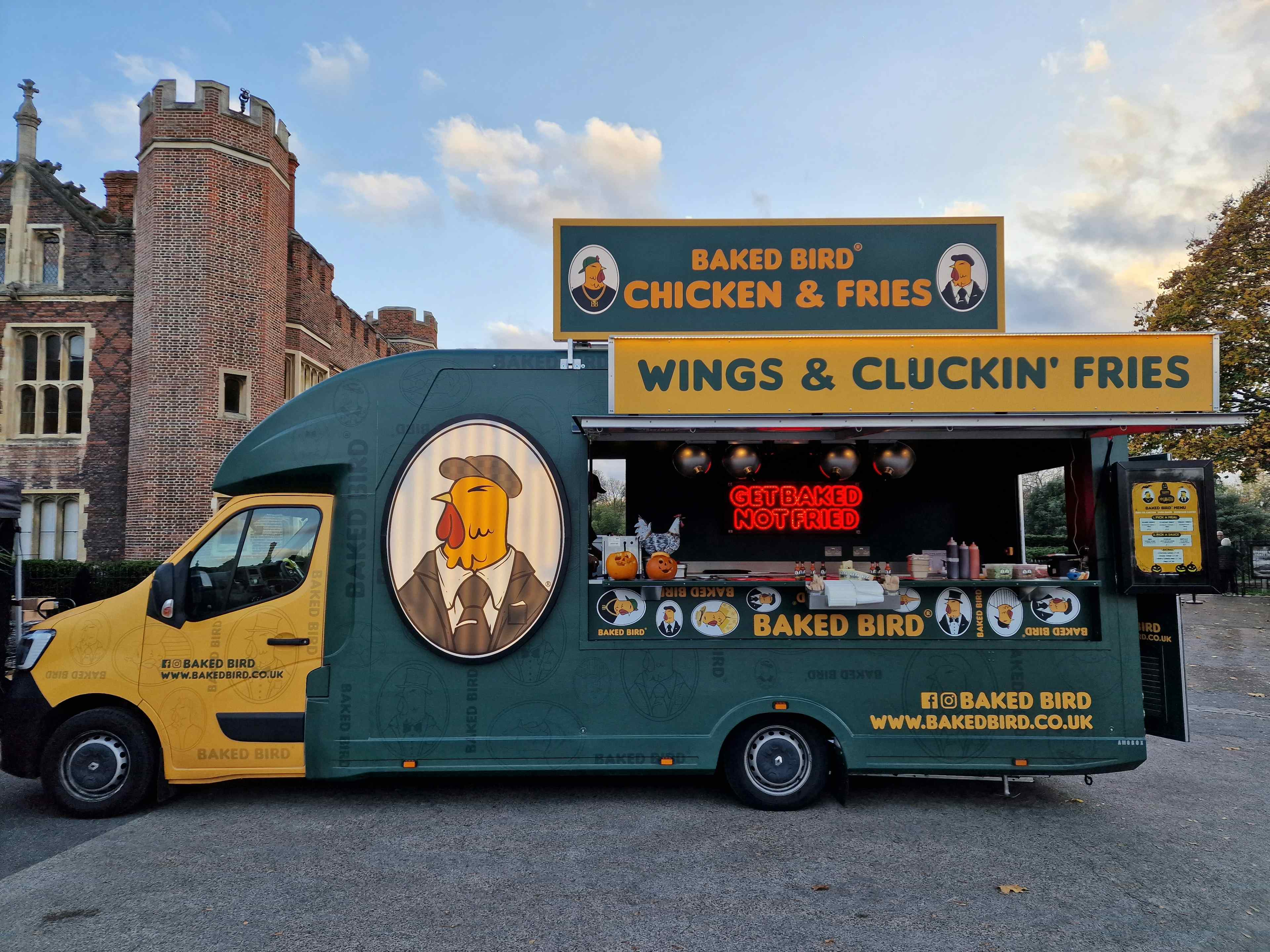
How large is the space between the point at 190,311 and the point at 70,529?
577 cm

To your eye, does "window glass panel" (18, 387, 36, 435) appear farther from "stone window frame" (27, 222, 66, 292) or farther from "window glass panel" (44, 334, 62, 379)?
"stone window frame" (27, 222, 66, 292)

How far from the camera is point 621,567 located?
17.4ft

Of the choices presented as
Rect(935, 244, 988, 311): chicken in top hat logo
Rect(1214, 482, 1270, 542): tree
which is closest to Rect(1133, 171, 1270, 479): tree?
Rect(1214, 482, 1270, 542): tree

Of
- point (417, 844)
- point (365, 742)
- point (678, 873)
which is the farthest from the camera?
point (365, 742)

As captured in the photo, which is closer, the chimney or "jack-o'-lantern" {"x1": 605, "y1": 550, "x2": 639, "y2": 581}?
"jack-o'-lantern" {"x1": 605, "y1": 550, "x2": 639, "y2": 581}

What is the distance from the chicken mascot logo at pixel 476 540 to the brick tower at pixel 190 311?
42.5 feet

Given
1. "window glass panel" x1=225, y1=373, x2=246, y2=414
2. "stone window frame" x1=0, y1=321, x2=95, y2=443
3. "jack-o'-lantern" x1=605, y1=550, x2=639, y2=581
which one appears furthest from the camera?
"stone window frame" x1=0, y1=321, x2=95, y2=443

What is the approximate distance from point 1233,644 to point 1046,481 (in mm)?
17699

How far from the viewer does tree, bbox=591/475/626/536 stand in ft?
24.8

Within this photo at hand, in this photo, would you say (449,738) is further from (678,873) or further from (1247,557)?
(1247,557)

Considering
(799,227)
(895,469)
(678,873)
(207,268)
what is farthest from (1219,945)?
(207,268)

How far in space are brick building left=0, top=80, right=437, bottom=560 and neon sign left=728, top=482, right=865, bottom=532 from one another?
1316 centimetres

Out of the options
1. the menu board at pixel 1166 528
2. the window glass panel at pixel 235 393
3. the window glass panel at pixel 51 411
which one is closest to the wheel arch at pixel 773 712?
the menu board at pixel 1166 528

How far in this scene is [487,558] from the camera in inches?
203
